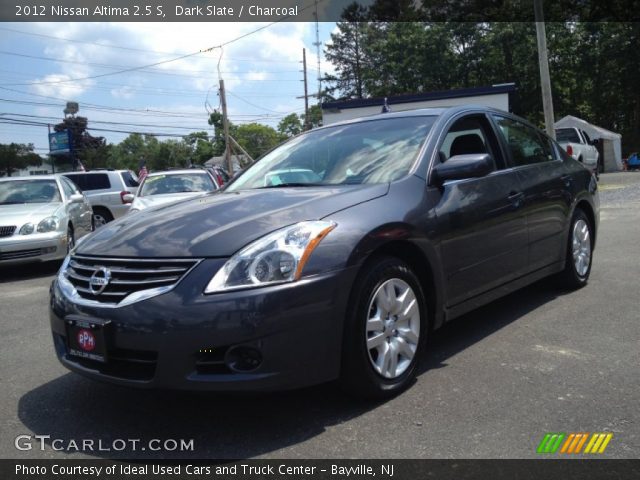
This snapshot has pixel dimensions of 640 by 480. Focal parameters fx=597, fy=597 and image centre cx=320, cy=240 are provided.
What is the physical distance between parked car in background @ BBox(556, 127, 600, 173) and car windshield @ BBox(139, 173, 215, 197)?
12591 millimetres

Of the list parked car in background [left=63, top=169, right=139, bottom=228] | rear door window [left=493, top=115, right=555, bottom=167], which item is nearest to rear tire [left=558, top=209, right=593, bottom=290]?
rear door window [left=493, top=115, right=555, bottom=167]

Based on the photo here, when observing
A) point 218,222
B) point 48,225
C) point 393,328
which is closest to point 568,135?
point 48,225

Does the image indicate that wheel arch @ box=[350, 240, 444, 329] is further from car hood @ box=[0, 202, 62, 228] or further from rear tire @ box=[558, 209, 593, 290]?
car hood @ box=[0, 202, 62, 228]

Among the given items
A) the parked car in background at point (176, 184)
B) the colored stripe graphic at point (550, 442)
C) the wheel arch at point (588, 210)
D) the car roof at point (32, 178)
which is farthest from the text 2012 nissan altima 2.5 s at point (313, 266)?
the parked car in background at point (176, 184)

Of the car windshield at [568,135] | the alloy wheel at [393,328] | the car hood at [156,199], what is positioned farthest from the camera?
the car windshield at [568,135]

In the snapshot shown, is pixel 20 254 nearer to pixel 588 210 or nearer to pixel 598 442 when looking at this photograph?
pixel 588 210

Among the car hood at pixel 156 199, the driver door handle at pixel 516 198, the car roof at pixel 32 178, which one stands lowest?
the driver door handle at pixel 516 198

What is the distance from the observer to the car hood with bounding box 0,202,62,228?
8382 millimetres

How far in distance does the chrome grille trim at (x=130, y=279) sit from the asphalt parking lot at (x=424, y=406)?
1.73 ft

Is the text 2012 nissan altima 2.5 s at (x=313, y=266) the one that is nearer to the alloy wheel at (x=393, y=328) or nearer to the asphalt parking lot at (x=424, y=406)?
the alloy wheel at (x=393, y=328)

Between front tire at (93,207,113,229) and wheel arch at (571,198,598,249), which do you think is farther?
front tire at (93,207,113,229)

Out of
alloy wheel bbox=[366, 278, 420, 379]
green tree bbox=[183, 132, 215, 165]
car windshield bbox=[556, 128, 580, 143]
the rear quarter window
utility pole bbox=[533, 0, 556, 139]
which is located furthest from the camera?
green tree bbox=[183, 132, 215, 165]

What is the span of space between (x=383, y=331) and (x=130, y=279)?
132 cm

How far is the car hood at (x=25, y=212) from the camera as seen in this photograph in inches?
330
